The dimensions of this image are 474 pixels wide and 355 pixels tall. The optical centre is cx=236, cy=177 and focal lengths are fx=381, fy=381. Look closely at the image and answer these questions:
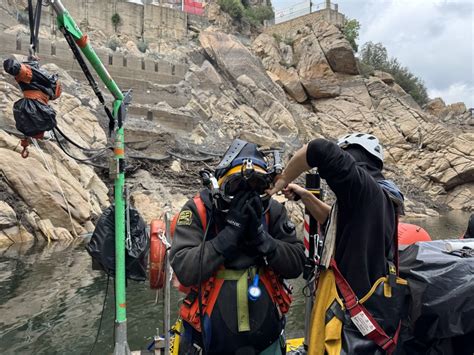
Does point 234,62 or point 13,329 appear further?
point 234,62

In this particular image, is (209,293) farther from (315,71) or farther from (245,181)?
(315,71)

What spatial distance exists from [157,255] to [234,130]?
20.7 meters

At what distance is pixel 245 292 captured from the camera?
1.96 meters

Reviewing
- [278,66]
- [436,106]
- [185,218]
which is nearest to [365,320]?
[185,218]

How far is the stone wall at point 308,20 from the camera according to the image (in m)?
38.5

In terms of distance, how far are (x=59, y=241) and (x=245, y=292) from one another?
10.5m

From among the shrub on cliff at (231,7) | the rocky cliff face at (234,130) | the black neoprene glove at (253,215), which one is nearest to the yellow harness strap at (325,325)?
the black neoprene glove at (253,215)

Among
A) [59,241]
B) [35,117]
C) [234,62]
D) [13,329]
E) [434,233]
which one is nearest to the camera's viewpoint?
[35,117]

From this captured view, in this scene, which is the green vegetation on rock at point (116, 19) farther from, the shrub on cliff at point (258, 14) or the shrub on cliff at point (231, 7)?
the shrub on cliff at point (258, 14)

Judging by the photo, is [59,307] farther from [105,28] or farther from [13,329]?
[105,28]

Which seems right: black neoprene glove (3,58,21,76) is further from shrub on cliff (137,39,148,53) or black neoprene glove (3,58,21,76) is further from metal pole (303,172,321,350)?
shrub on cliff (137,39,148,53)

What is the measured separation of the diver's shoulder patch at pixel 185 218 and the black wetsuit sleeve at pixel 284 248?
18.7 inches

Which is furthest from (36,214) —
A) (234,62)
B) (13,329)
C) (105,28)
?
(105,28)

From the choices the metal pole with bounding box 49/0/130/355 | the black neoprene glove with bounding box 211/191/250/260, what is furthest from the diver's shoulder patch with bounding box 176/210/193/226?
Result: the metal pole with bounding box 49/0/130/355
